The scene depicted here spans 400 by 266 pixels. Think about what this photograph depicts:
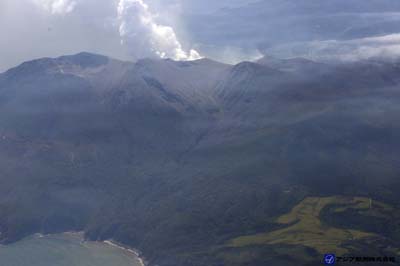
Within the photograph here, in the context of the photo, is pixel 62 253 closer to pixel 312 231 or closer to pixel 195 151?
pixel 195 151

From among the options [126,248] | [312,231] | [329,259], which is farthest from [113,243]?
[329,259]

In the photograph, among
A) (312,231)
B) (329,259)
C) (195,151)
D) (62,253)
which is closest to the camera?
(329,259)

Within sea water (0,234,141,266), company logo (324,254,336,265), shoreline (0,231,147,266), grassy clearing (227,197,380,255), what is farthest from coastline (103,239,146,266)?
company logo (324,254,336,265)

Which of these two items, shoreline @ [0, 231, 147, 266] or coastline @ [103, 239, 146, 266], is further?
shoreline @ [0, 231, 147, 266]

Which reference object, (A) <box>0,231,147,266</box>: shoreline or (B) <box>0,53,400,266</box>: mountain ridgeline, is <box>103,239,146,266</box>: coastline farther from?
(B) <box>0,53,400,266</box>: mountain ridgeline

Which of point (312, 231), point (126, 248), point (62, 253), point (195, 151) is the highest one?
point (195, 151)

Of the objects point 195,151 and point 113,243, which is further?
point 195,151
